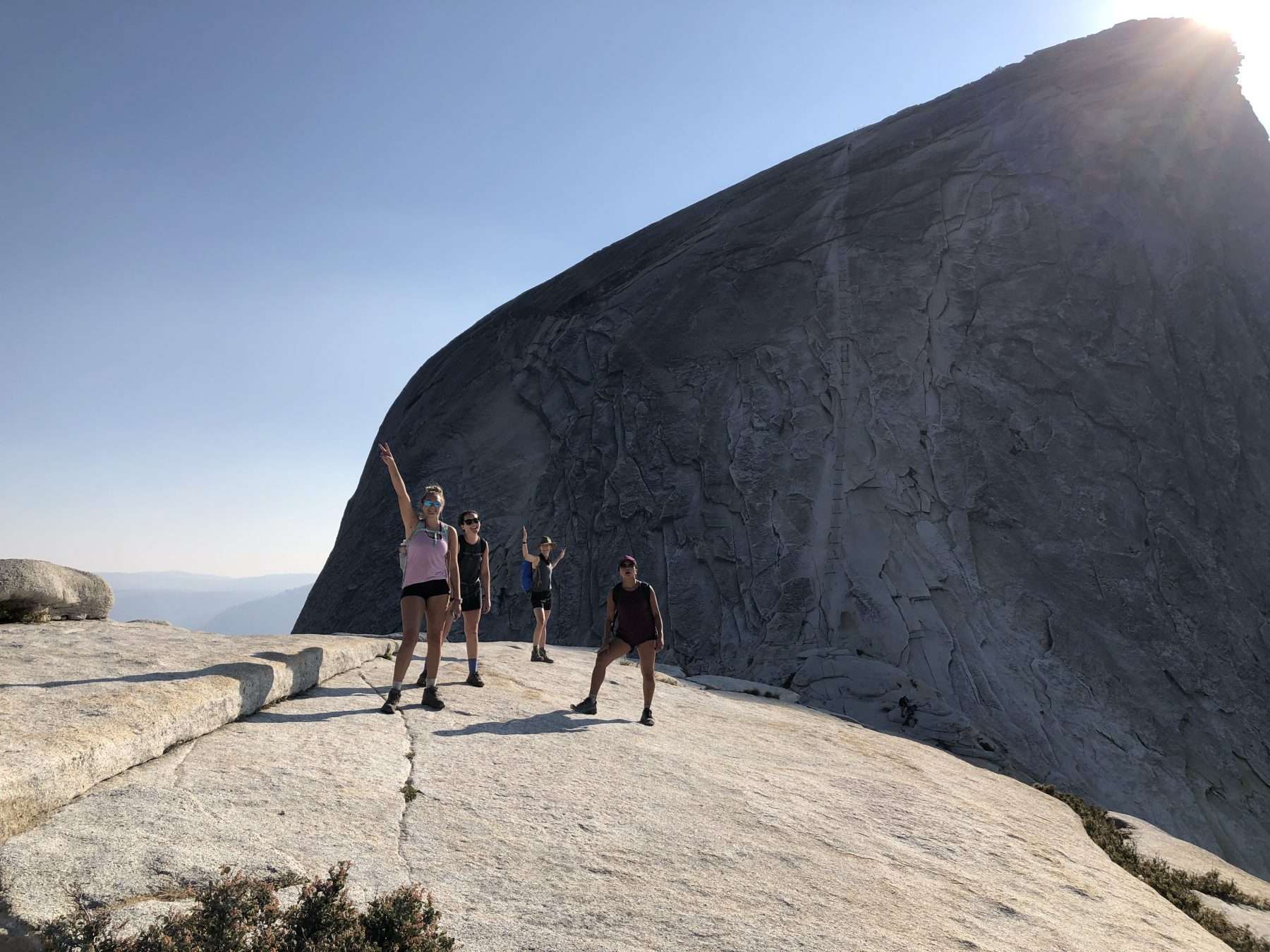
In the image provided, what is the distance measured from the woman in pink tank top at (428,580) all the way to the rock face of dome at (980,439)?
10.8 meters

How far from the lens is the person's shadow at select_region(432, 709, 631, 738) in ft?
23.8

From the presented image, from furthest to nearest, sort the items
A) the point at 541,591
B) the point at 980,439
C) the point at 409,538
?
the point at 980,439 → the point at 541,591 → the point at 409,538

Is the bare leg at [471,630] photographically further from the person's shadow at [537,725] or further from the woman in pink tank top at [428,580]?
the woman in pink tank top at [428,580]

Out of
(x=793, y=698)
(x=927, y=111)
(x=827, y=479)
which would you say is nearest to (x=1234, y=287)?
(x=927, y=111)

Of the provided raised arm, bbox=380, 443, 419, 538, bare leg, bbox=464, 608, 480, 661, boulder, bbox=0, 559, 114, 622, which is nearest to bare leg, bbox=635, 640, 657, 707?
bare leg, bbox=464, 608, 480, 661

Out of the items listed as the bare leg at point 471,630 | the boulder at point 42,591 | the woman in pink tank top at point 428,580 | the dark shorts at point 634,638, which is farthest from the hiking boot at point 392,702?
the boulder at point 42,591

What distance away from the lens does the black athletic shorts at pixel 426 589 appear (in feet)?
25.5

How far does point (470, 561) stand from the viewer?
999cm

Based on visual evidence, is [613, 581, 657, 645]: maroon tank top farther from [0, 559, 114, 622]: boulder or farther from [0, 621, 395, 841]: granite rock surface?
[0, 559, 114, 622]: boulder

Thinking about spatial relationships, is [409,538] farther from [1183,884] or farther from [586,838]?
[1183,884]

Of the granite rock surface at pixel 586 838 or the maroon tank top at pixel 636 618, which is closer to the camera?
the granite rock surface at pixel 586 838

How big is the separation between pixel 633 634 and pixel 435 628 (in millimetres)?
2148

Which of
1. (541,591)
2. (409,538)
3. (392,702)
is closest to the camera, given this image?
(392,702)

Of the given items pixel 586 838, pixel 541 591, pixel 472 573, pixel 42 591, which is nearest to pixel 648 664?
pixel 472 573
